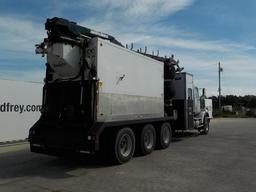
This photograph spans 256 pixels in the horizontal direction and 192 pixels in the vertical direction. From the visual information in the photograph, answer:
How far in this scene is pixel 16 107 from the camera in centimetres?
1677

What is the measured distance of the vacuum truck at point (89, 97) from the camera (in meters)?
9.63

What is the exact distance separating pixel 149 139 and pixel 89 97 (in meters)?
3.41

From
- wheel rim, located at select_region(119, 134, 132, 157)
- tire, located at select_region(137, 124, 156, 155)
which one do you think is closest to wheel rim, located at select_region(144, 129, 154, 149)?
tire, located at select_region(137, 124, 156, 155)

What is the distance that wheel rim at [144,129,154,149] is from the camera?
1189 cm

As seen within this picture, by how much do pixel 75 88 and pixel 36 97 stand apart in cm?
839

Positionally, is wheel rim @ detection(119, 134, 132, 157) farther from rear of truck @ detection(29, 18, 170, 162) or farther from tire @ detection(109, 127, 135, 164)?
rear of truck @ detection(29, 18, 170, 162)

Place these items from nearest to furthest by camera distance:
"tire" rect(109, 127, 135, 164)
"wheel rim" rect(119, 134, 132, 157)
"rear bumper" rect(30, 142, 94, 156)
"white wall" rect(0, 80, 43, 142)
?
"rear bumper" rect(30, 142, 94, 156), "tire" rect(109, 127, 135, 164), "wheel rim" rect(119, 134, 132, 157), "white wall" rect(0, 80, 43, 142)

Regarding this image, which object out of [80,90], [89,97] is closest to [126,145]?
[89,97]

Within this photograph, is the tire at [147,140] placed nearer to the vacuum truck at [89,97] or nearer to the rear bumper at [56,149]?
the vacuum truck at [89,97]

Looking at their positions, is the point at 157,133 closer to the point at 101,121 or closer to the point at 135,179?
the point at 101,121

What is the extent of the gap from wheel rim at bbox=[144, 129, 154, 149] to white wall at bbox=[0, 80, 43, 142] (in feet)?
23.9

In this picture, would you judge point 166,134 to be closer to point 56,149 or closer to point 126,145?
point 126,145

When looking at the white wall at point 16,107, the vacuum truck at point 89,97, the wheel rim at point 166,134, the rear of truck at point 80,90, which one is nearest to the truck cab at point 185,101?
the wheel rim at point 166,134

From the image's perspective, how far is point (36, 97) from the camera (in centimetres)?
1794
